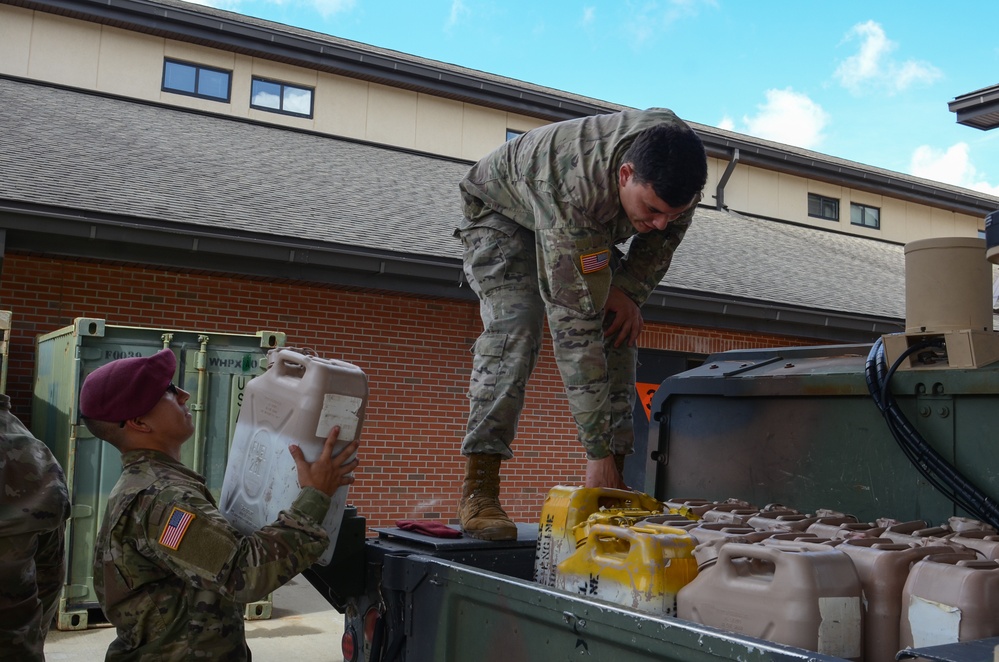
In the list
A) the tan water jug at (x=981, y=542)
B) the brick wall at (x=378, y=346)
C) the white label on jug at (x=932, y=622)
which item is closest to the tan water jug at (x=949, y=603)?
the white label on jug at (x=932, y=622)

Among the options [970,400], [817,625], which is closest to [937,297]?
[970,400]

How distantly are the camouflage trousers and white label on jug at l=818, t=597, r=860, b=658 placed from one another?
1129mm

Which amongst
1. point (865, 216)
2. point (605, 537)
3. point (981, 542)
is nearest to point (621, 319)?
point (605, 537)

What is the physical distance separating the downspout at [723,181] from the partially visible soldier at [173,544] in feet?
54.1

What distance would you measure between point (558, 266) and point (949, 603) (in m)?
1.54

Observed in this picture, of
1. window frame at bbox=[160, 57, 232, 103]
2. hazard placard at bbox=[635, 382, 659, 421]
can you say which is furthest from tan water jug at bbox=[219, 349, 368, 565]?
window frame at bbox=[160, 57, 232, 103]

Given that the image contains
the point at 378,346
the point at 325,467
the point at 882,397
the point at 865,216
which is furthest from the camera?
the point at 865,216

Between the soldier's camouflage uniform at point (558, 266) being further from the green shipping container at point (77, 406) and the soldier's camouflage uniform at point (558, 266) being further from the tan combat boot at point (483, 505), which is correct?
the green shipping container at point (77, 406)

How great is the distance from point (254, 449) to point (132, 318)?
6.93 m

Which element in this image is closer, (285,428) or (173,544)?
(173,544)

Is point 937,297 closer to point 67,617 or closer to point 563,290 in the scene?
point 563,290

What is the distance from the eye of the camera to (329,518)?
2691 mm

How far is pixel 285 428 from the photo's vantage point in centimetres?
260

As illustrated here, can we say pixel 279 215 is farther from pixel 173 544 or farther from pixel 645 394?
pixel 173 544
